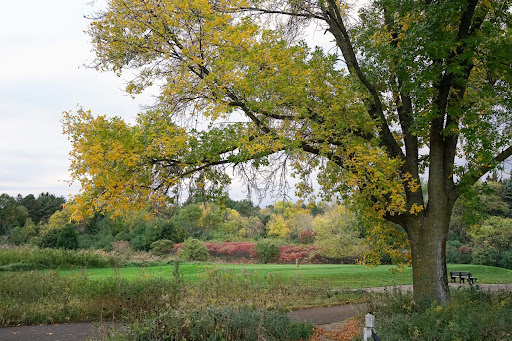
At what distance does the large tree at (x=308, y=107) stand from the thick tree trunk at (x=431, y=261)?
22 millimetres

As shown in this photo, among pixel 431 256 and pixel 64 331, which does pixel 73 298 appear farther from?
pixel 431 256

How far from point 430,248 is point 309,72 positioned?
464 cm

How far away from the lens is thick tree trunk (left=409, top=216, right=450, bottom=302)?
8688 millimetres

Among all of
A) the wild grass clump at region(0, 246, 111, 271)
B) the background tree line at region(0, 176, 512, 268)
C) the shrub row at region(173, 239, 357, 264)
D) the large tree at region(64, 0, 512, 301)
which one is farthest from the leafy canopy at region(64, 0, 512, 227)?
the shrub row at region(173, 239, 357, 264)

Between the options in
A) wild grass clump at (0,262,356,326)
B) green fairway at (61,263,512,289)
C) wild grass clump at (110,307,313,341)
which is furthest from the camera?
green fairway at (61,263,512,289)

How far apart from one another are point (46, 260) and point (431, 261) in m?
18.3

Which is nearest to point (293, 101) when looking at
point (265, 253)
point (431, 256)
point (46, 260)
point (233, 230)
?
point (431, 256)

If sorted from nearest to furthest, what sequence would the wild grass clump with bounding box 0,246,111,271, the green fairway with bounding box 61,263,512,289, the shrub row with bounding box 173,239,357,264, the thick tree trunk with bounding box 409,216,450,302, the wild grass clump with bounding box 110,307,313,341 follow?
the wild grass clump with bounding box 110,307,313,341
the thick tree trunk with bounding box 409,216,450,302
the green fairway with bounding box 61,263,512,289
the wild grass clump with bounding box 0,246,111,271
the shrub row with bounding box 173,239,357,264

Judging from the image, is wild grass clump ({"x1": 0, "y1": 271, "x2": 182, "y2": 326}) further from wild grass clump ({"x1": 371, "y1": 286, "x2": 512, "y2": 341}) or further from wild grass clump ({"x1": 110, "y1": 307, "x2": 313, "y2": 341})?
wild grass clump ({"x1": 371, "y1": 286, "x2": 512, "y2": 341})

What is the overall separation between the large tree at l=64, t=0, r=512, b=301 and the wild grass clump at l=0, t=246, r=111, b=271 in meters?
12.4

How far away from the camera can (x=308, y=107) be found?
8703mm

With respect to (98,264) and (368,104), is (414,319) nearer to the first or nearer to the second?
(368,104)

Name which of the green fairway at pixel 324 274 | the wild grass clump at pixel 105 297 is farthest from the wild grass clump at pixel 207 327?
the green fairway at pixel 324 274

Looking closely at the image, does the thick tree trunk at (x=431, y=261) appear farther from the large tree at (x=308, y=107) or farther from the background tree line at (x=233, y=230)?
the background tree line at (x=233, y=230)
